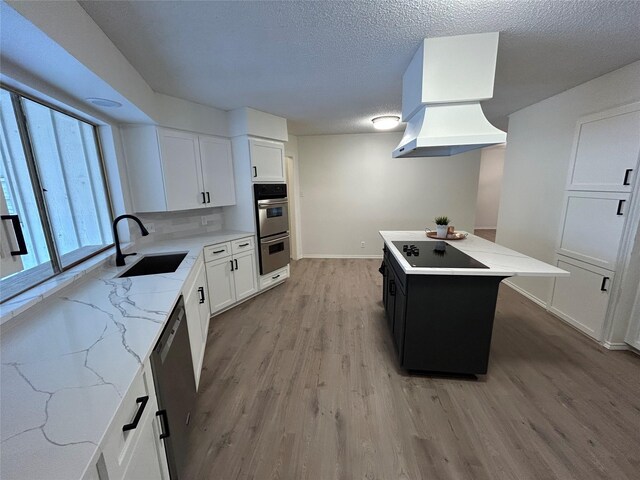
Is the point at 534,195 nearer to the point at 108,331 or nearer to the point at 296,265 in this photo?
the point at 296,265

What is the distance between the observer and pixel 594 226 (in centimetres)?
246

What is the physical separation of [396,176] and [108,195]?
436 cm

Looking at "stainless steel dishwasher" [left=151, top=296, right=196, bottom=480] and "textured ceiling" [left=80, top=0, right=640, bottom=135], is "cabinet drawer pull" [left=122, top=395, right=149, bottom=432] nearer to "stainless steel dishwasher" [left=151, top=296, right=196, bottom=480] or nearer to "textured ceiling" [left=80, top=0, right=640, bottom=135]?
"stainless steel dishwasher" [left=151, top=296, right=196, bottom=480]

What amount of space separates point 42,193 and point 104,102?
791mm

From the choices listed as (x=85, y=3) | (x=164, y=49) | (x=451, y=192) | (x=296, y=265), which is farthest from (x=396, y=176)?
(x=85, y=3)

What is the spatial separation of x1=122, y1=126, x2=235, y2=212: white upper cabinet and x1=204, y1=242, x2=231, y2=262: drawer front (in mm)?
544

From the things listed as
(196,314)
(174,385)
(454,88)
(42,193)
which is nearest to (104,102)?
(42,193)

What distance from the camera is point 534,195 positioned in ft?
10.7

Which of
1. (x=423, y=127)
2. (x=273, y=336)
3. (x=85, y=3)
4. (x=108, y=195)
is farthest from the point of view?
(x=273, y=336)

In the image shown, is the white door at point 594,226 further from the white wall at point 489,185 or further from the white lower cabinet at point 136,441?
the white wall at point 489,185

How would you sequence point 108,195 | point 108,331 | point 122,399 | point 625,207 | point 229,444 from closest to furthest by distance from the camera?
point 122,399 < point 108,331 < point 229,444 < point 625,207 < point 108,195

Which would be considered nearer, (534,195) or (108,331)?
(108,331)

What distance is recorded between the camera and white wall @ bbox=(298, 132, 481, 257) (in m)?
4.92

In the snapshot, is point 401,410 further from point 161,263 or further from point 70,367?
point 161,263
